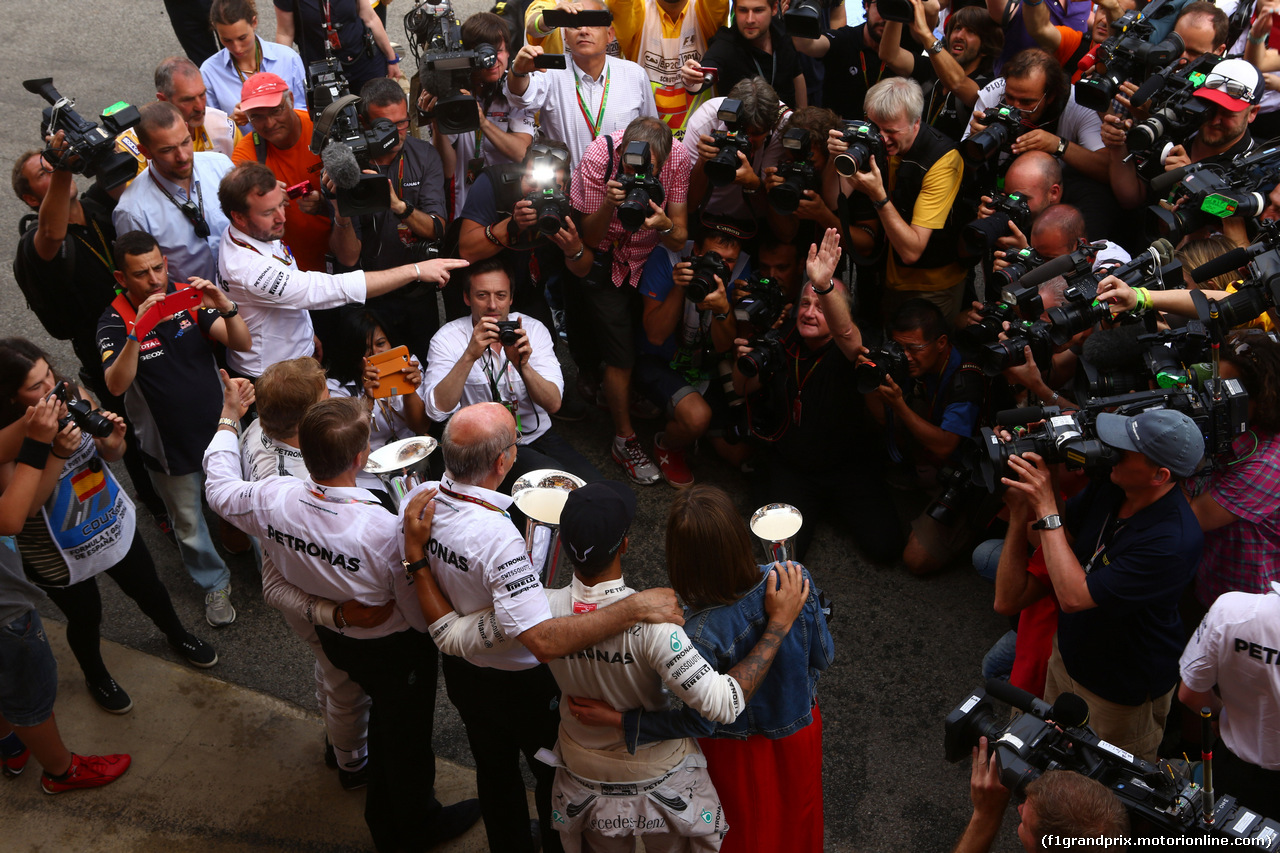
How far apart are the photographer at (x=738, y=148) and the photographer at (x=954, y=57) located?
90cm

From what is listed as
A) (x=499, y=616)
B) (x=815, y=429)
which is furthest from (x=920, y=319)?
(x=499, y=616)

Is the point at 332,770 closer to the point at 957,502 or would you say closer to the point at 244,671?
the point at 244,671

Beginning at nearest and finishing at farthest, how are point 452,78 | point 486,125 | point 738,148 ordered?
point 738,148 → point 452,78 → point 486,125

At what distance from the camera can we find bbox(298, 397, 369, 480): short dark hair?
10.1 ft

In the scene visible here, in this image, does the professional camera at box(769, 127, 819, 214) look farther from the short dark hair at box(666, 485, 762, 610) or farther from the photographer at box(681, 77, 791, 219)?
the short dark hair at box(666, 485, 762, 610)

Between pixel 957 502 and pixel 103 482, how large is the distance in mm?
3574

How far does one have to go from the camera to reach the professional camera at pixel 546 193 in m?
4.86

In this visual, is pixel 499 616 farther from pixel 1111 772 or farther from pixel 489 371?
pixel 489 371

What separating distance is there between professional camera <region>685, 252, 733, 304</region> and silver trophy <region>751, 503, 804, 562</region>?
1.96m

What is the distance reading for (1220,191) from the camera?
3.75 metres

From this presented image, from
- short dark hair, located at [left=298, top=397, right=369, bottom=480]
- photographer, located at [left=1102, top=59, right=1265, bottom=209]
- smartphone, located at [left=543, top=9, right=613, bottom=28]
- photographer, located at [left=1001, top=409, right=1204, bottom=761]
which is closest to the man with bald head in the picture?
short dark hair, located at [left=298, top=397, right=369, bottom=480]

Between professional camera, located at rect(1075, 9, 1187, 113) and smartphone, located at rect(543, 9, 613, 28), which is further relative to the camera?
smartphone, located at rect(543, 9, 613, 28)

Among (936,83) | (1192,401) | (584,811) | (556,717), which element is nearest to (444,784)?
(556,717)

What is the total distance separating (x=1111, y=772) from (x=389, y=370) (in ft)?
10.4
